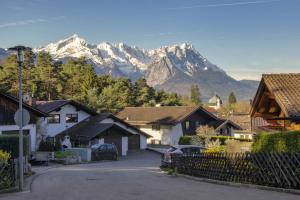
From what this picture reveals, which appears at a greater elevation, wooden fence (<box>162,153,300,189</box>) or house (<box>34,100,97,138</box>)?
house (<box>34,100,97,138</box>)

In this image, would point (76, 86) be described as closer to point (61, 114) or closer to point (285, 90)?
point (61, 114)

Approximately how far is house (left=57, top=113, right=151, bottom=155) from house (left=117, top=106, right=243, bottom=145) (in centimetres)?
665

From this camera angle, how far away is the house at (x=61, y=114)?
184ft

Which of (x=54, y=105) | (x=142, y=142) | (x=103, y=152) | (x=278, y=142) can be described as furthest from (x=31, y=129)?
(x=278, y=142)

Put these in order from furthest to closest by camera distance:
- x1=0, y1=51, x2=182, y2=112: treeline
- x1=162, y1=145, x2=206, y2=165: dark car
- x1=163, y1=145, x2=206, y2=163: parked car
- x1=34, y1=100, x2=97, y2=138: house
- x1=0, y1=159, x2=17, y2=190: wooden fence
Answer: x1=0, y1=51, x2=182, y2=112: treeline, x1=34, y1=100, x2=97, y2=138: house, x1=163, y1=145, x2=206, y2=163: parked car, x1=162, y1=145, x2=206, y2=165: dark car, x1=0, y1=159, x2=17, y2=190: wooden fence

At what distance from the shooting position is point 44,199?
1598 centimetres

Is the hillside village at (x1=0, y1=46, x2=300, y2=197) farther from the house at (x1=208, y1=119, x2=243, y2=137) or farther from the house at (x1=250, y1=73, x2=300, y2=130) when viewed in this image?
the house at (x1=208, y1=119, x2=243, y2=137)

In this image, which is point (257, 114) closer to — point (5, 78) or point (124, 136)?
point (124, 136)

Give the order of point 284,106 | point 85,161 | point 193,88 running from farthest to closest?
point 193,88 < point 85,161 < point 284,106

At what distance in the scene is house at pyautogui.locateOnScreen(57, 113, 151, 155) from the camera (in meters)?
55.2

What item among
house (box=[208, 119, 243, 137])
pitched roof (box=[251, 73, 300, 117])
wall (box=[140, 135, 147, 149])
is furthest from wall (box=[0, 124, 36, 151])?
house (box=[208, 119, 243, 137])

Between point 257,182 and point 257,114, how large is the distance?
4.49 metres

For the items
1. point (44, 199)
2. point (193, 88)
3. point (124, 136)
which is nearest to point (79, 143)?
point (124, 136)

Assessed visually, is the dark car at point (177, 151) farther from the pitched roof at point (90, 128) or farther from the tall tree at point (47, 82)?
the tall tree at point (47, 82)
